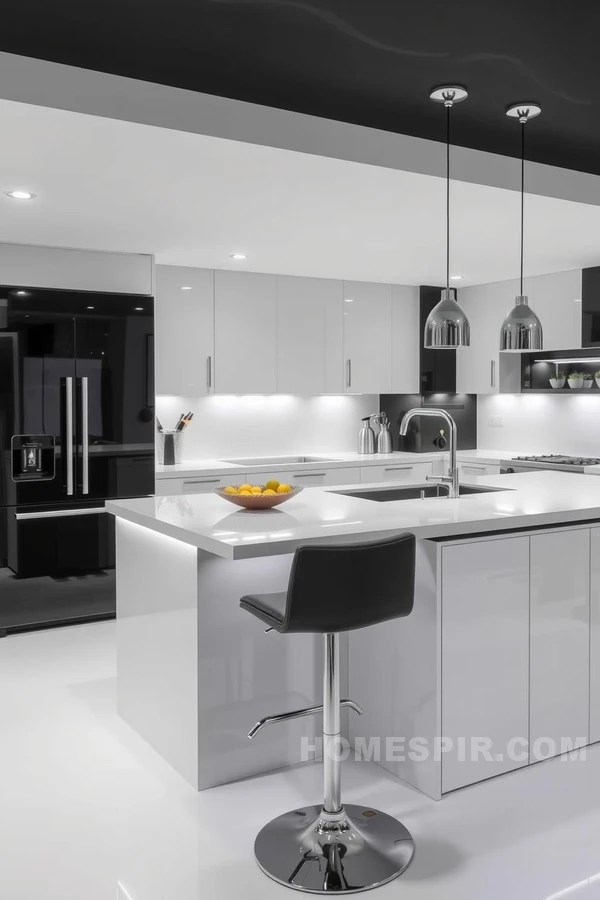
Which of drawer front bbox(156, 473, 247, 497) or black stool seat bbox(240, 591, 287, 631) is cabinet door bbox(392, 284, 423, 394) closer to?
drawer front bbox(156, 473, 247, 497)

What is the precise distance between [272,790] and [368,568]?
1066 mm

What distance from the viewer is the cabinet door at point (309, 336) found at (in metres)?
5.87

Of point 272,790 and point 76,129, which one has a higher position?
point 76,129

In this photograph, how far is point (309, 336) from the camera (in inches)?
235

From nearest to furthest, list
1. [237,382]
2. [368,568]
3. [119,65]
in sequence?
[368,568] < [119,65] < [237,382]

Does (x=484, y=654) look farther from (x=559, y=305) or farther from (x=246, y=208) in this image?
(x=559, y=305)

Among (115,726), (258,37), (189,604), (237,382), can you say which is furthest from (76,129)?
(237,382)

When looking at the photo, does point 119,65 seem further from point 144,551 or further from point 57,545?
point 57,545

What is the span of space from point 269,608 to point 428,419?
4.40m

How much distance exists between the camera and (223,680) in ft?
9.27

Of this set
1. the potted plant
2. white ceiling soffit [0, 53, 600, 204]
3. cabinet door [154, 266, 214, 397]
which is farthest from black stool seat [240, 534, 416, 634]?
the potted plant

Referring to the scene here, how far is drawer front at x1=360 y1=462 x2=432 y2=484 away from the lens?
602cm

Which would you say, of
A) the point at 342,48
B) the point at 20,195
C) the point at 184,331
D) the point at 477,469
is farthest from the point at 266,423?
the point at 342,48

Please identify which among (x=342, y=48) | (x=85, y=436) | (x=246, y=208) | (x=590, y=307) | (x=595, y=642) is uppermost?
(x=342, y=48)
